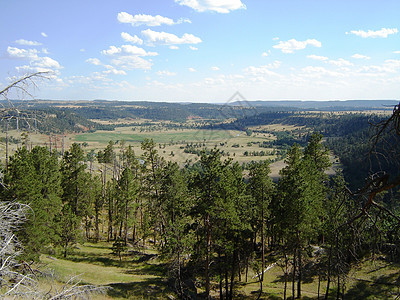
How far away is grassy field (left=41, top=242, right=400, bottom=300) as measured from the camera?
23781 millimetres

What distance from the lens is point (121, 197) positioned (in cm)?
3781

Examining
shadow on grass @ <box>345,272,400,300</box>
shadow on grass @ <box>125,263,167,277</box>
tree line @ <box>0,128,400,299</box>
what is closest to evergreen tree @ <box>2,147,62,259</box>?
tree line @ <box>0,128,400,299</box>

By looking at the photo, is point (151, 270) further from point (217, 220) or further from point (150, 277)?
point (217, 220)

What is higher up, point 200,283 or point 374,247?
point 374,247

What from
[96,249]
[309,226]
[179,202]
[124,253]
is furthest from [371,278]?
[96,249]

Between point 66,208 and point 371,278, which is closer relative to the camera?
point 371,278

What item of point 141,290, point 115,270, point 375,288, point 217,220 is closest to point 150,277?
point 115,270

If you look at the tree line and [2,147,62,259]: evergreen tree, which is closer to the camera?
the tree line

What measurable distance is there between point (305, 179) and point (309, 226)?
154 inches

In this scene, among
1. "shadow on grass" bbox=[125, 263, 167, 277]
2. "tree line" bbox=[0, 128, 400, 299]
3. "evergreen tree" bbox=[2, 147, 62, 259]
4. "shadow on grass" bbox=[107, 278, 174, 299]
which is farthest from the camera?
"shadow on grass" bbox=[125, 263, 167, 277]

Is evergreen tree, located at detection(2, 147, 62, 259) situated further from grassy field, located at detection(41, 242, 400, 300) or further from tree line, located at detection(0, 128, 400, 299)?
grassy field, located at detection(41, 242, 400, 300)

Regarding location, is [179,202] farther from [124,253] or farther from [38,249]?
[38,249]

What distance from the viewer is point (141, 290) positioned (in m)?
23.3

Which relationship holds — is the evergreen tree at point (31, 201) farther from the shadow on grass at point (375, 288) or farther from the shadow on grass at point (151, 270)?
the shadow on grass at point (375, 288)
